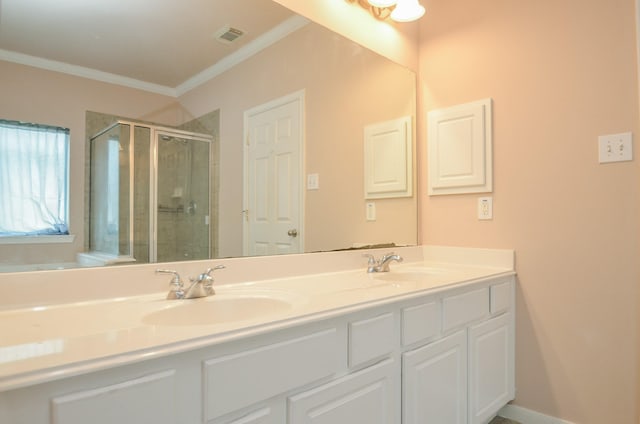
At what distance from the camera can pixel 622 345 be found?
1.52 metres

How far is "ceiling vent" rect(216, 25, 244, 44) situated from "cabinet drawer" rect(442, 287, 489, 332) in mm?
1282

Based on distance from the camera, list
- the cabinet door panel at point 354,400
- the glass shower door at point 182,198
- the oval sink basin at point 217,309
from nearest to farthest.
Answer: the cabinet door panel at point 354,400 < the oval sink basin at point 217,309 < the glass shower door at point 182,198

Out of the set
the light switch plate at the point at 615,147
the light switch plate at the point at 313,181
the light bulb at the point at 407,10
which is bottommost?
the light switch plate at the point at 313,181

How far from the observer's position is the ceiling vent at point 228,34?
4.66 ft

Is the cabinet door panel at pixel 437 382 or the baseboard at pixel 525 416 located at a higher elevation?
the cabinet door panel at pixel 437 382

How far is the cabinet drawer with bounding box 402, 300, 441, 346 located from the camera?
4.04 feet

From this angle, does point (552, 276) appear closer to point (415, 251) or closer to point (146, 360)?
point (415, 251)

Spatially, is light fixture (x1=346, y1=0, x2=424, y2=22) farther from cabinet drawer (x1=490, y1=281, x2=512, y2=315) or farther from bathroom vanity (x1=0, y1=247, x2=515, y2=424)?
cabinet drawer (x1=490, y1=281, x2=512, y2=315)

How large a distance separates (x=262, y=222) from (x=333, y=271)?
0.42 m

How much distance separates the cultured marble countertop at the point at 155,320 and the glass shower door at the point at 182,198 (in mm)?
160

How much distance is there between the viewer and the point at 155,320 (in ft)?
3.30

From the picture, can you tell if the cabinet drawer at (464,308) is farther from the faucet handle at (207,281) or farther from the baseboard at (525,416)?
the faucet handle at (207,281)

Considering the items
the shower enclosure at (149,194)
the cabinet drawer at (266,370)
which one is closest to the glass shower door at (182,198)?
the shower enclosure at (149,194)

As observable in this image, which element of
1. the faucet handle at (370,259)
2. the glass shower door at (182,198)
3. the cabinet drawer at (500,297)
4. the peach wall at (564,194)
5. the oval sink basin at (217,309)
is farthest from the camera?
the faucet handle at (370,259)
